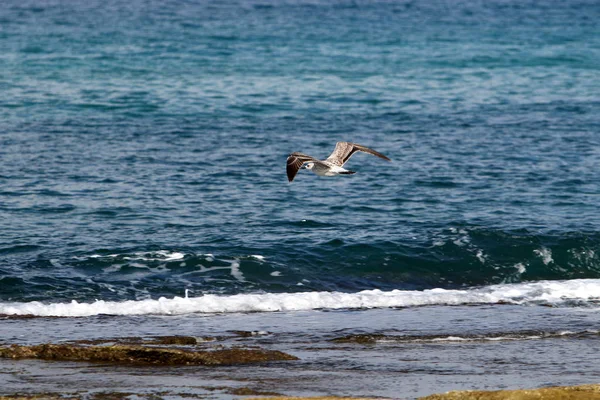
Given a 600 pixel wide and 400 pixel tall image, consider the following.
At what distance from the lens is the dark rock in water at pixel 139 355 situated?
981cm

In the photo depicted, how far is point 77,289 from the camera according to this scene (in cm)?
1398

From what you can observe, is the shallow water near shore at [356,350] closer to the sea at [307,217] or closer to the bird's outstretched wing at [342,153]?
the sea at [307,217]

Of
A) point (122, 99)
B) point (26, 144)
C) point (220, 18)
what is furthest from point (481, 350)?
point (220, 18)

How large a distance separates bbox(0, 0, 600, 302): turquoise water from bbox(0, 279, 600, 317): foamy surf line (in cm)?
62

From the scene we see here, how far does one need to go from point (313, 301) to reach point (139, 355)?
3889 millimetres

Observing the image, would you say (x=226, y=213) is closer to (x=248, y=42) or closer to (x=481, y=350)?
(x=481, y=350)

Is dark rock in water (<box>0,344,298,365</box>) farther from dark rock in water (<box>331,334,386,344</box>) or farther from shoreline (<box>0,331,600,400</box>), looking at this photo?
dark rock in water (<box>331,334,386,344</box>)

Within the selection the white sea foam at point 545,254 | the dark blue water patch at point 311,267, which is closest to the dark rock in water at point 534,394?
the dark blue water patch at point 311,267

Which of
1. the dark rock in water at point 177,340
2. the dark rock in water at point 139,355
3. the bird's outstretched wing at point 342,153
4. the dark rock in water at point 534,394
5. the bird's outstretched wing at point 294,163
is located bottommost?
the dark rock in water at point 177,340

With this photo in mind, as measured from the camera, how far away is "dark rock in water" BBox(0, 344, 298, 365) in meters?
9.81

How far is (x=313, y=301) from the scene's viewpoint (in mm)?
13367

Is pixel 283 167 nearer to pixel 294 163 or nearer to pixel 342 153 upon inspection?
pixel 342 153

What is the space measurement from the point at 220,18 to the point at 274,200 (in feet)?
117

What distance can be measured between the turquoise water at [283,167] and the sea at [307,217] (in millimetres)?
67
